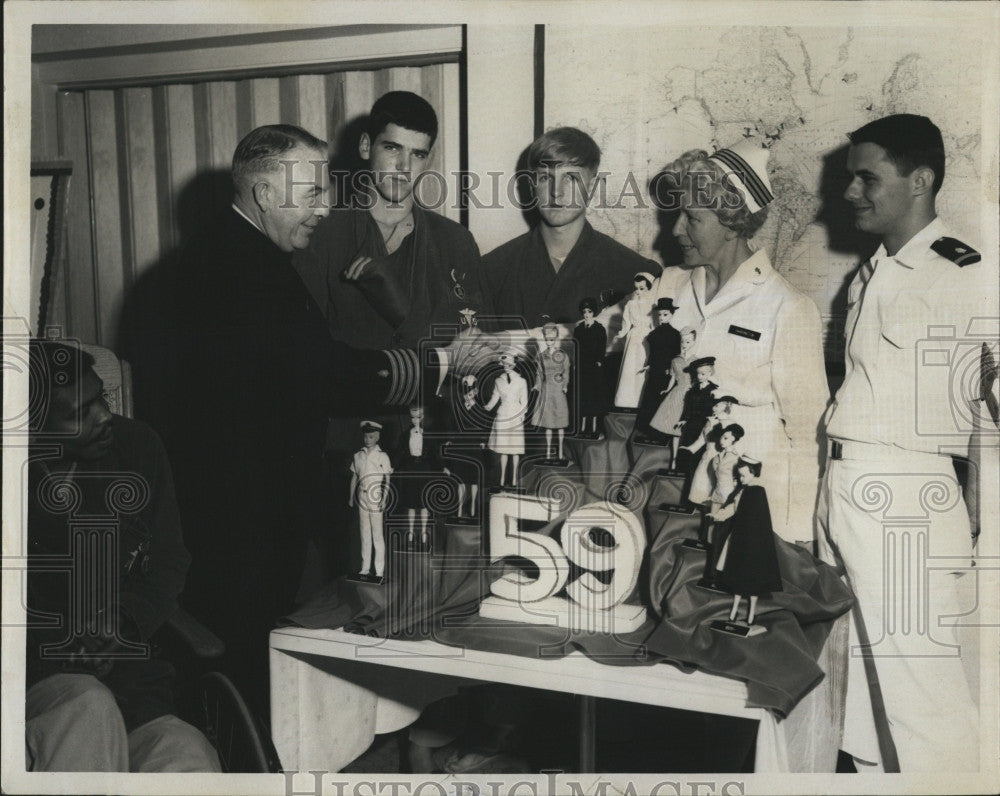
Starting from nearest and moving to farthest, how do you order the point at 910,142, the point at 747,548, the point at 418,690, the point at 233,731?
the point at 747,548
the point at 910,142
the point at 233,731
the point at 418,690

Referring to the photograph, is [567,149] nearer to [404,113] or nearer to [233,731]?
[404,113]

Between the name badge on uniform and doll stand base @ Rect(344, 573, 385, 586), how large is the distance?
3.21ft

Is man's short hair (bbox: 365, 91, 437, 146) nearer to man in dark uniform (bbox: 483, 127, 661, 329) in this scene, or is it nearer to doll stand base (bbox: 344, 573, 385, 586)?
man in dark uniform (bbox: 483, 127, 661, 329)

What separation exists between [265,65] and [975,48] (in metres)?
1.65

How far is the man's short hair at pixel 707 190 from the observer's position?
216cm

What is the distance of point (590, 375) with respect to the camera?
7.15 ft

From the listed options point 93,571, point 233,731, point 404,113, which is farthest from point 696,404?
point 93,571

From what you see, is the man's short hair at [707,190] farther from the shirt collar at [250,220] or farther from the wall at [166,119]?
the shirt collar at [250,220]

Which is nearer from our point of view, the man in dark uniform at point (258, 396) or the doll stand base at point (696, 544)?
the doll stand base at point (696, 544)

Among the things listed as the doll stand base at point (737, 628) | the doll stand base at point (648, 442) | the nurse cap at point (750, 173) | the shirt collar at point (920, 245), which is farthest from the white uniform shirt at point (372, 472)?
the shirt collar at point (920, 245)

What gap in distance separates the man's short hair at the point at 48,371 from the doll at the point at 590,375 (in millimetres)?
1163

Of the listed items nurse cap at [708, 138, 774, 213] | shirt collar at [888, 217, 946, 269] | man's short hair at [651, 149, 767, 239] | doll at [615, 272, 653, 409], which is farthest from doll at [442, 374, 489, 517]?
shirt collar at [888, 217, 946, 269]

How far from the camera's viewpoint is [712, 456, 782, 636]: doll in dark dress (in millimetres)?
2020

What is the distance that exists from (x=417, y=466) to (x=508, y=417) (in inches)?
9.5
